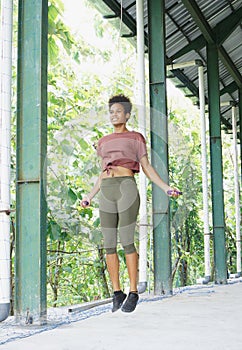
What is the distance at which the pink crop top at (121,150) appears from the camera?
2.95 meters

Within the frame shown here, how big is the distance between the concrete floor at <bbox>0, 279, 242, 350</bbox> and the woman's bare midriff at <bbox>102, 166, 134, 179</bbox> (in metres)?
0.85

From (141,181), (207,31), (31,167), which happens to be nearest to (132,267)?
(31,167)

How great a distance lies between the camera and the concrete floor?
112 inches

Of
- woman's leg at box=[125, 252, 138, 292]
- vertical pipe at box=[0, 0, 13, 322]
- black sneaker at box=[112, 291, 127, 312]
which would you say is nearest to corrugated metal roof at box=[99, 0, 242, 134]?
vertical pipe at box=[0, 0, 13, 322]

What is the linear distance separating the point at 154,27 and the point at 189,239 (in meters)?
8.10

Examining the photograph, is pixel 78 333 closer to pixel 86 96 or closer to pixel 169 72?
pixel 86 96

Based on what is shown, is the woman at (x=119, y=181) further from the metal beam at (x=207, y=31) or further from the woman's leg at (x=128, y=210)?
the metal beam at (x=207, y=31)

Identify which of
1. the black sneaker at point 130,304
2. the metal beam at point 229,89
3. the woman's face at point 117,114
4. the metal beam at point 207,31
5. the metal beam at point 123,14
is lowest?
the black sneaker at point 130,304

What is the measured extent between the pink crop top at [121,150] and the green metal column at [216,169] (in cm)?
490

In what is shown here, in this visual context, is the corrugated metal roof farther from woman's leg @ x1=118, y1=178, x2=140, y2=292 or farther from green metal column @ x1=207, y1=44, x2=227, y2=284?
woman's leg @ x1=118, y1=178, x2=140, y2=292

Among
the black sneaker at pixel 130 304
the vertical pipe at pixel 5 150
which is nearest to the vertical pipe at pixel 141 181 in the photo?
the vertical pipe at pixel 5 150

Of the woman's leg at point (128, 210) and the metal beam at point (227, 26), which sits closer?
the woman's leg at point (128, 210)

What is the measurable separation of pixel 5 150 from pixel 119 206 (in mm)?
1054

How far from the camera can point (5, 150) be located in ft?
11.9
